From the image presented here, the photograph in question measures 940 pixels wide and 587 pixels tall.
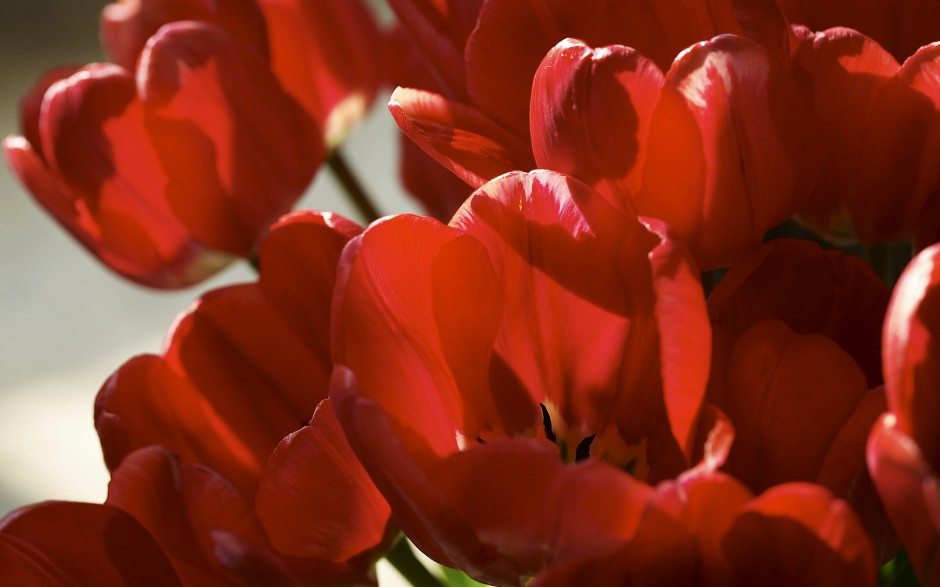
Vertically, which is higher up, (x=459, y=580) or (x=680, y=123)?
(x=680, y=123)

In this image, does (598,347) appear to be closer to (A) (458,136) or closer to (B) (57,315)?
(A) (458,136)

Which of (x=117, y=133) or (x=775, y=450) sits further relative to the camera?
(x=117, y=133)

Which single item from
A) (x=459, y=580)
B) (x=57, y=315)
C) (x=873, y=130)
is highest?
(x=873, y=130)

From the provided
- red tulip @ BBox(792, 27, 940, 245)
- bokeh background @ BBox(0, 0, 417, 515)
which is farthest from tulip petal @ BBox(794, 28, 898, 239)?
bokeh background @ BBox(0, 0, 417, 515)

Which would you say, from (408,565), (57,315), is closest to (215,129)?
(408,565)

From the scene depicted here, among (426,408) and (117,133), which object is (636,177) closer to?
(426,408)

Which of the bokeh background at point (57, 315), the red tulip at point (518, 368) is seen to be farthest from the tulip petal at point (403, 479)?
the bokeh background at point (57, 315)

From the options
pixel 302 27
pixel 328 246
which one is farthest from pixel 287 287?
pixel 302 27

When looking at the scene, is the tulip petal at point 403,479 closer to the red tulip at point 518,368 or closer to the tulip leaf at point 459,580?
the red tulip at point 518,368
